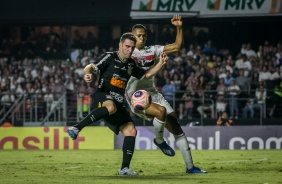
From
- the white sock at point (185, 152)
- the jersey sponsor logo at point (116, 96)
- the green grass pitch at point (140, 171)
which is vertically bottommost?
the green grass pitch at point (140, 171)

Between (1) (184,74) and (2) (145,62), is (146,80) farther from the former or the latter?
(1) (184,74)

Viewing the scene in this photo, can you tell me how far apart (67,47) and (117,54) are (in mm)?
21062

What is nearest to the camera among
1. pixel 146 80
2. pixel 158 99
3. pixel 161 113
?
pixel 161 113

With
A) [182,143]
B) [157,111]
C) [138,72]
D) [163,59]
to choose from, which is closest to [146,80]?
[138,72]

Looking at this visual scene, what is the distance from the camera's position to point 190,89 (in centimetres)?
2580

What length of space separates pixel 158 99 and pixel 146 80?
1.32ft

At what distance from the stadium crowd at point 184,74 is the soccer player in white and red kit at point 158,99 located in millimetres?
10701

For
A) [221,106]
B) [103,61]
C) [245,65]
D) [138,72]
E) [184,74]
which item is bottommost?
[221,106]

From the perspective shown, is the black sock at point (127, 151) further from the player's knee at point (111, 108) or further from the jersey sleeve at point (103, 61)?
the jersey sleeve at point (103, 61)

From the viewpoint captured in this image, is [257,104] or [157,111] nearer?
[157,111]

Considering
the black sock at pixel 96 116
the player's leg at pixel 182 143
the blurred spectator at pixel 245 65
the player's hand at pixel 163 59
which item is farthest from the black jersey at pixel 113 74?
the blurred spectator at pixel 245 65

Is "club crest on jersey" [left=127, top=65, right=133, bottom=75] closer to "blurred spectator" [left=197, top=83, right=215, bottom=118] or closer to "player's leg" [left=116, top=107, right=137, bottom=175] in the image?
"player's leg" [left=116, top=107, right=137, bottom=175]

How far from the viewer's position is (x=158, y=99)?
12.8 metres

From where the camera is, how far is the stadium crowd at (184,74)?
24.6m
